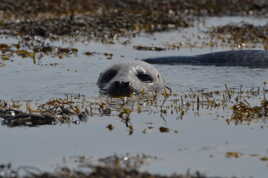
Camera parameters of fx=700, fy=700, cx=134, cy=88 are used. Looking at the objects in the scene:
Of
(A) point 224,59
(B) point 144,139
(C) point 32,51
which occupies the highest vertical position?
(C) point 32,51

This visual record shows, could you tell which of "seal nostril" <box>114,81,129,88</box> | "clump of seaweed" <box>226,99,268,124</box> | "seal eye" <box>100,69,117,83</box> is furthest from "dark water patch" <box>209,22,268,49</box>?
"clump of seaweed" <box>226,99,268,124</box>

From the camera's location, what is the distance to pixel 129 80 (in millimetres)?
11617

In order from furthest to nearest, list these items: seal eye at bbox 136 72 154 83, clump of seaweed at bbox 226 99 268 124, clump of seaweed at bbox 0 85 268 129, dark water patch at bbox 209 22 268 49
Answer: dark water patch at bbox 209 22 268 49
seal eye at bbox 136 72 154 83
clump of seaweed at bbox 226 99 268 124
clump of seaweed at bbox 0 85 268 129

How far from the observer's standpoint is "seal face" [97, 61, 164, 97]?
449 inches

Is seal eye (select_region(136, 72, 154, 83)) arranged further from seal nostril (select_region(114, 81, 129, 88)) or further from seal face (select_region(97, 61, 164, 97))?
seal nostril (select_region(114, 81, 129, 88))

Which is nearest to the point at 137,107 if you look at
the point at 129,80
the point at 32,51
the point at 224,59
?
the point at 129,80

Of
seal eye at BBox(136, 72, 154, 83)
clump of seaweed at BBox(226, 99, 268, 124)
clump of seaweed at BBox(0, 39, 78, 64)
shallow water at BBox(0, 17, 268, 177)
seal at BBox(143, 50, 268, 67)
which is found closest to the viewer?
shallow water at BBox(0, 17, 268, 177)

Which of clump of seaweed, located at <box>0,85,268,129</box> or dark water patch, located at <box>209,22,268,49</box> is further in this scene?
dark water patch, located at <box>209,22,268,49</box>

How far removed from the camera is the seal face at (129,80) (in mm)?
11414

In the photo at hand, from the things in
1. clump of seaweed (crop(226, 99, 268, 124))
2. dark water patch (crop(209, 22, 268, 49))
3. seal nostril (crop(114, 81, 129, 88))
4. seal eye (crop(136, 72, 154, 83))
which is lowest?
clump of seaweed (crop(226, 99, 268, 124))

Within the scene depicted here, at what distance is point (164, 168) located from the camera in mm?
6883

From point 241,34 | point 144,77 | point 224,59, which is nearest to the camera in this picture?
point 144,77

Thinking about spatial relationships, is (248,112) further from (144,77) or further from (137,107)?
(144,77)

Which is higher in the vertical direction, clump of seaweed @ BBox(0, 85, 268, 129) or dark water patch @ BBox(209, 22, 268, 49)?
dark water patch @ BBox(209, 22, 268, 49)
